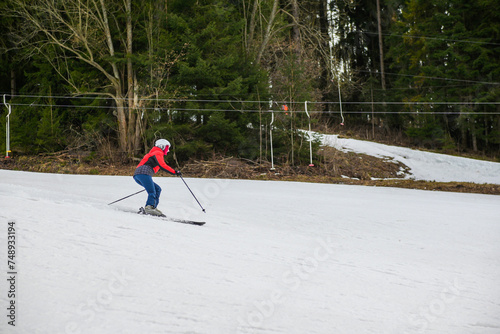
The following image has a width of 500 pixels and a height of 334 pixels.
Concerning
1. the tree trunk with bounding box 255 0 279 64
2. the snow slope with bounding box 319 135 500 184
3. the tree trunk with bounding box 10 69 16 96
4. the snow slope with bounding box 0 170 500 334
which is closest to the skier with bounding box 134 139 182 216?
the snow slope with bounding box 0 170 500 334

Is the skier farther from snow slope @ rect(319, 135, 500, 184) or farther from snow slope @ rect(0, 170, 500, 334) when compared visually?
snow slope @ rect(319, 135, 500, 184)

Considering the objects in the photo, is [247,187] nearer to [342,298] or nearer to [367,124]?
[342,298]

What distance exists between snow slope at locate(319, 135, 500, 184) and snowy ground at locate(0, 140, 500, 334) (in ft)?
34.4

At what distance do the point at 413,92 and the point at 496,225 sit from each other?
22.7 metres

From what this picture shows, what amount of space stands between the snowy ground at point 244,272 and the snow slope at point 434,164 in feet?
34.4

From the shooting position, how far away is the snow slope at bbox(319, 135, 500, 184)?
1794cm

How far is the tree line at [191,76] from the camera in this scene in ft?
53.7

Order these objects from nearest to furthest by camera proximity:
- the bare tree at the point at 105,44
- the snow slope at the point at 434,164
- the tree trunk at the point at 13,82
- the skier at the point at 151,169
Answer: the skier at the point at 151,169
the bare tree at the point at 105,44
the snow slope at the point at 434,164
the tree trunk at the point at 13,82

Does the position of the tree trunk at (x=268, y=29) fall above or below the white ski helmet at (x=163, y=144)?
above

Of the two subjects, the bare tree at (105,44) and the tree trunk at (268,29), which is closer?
the bare tree at (105,44)

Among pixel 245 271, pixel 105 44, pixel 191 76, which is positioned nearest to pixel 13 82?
pixel 105 44

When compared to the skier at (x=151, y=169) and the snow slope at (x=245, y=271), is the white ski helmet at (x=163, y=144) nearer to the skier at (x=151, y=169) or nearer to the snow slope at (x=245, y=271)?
the skier at (x=151, y=169)

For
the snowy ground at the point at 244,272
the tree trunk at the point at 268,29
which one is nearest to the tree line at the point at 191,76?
the tree trunk at the point at 268,29

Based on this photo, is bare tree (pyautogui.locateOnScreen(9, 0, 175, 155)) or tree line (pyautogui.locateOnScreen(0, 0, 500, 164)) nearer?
tree line (pyautogui.locateOnScreen(0, 0, 500, 164))
